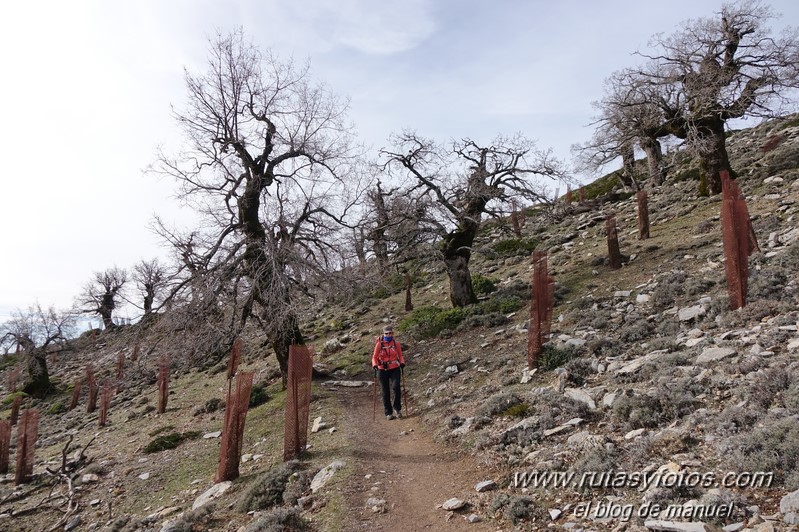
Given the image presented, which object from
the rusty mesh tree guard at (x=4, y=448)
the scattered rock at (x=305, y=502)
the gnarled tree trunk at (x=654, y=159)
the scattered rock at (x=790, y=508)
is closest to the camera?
the scattered rock at (x=790, y=508)

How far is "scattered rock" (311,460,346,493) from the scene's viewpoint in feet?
22.0

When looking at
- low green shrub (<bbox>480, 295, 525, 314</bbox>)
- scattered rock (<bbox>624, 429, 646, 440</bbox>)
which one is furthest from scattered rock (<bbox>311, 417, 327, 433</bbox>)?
low green shrub (<bbox>480, 295, 525, 314</bbox>)

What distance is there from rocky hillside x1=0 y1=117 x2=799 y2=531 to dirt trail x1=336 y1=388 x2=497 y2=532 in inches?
7.3

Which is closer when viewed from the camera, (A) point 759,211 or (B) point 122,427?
(A) point 759,211

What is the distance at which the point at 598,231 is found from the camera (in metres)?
23.2

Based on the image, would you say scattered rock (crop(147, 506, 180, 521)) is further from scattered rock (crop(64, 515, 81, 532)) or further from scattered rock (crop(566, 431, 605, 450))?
scattered rock (crop(566, 431, 605, 450))

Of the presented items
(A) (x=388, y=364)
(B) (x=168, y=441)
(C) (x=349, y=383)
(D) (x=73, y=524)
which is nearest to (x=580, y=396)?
(A) (x=388, y=364)

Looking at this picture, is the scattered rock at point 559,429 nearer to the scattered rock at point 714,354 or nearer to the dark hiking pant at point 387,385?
the scattered rock at point 714,354

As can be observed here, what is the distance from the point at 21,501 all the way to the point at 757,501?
590 inches

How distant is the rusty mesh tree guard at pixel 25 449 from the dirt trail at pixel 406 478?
9.93 m

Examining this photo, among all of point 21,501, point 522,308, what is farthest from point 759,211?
point 21,501

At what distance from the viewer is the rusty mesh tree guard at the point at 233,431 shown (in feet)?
26.8

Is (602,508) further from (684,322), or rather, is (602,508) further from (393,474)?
(684,322)

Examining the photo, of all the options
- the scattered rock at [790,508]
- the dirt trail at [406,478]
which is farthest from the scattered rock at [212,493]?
the scattered rock at [790,508]
